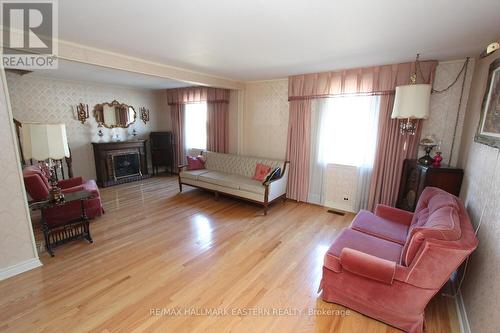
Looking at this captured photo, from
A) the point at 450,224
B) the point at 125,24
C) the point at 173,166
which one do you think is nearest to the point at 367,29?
the point at 450,224

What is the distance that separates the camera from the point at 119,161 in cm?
561

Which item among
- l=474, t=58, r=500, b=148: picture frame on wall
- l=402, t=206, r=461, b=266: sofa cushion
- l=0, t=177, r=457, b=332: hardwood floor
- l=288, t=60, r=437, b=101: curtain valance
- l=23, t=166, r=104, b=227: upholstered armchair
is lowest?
l=0, t=177, r=457, b=332: hardwood floor

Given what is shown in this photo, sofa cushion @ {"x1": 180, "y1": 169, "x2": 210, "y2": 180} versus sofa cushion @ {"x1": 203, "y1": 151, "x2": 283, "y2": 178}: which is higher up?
sofa cushion @ {"x1": 203, "y1": 151, "x2": 283, "y2": 178}

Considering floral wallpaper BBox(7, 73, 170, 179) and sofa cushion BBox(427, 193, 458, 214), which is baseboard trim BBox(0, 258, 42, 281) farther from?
sofa cushion BBox(427, 193, 458, 214)

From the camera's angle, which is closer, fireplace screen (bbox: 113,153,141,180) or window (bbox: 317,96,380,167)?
window (bbox: 317,96,380,167)

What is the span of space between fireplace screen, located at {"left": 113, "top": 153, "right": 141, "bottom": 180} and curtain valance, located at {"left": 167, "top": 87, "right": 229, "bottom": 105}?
1805mm

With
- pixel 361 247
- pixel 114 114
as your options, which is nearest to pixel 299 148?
pixel 361 247

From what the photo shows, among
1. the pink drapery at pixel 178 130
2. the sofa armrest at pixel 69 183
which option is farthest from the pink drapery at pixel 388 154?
the sofa armrest at pixel 69 183

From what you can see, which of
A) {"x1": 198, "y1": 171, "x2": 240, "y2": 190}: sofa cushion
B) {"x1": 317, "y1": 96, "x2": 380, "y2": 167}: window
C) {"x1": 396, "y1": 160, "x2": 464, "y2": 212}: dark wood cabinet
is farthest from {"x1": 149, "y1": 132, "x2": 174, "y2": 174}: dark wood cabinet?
{"x1": 396, "y1": 160, "x2": 464, "y2": 212}: dark wood cabinet

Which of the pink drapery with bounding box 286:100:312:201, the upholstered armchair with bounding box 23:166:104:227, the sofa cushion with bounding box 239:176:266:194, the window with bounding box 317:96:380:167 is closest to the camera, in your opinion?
the upholstered armchair with bounding box 23:166:104:227

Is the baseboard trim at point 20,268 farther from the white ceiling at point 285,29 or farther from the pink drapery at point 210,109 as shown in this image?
the pink drapery at point 210,109

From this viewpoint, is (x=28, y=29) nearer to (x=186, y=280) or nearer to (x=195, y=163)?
(x=186, y=280)

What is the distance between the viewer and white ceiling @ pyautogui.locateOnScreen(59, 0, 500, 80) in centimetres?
162

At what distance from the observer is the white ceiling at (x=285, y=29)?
1.62 meters
